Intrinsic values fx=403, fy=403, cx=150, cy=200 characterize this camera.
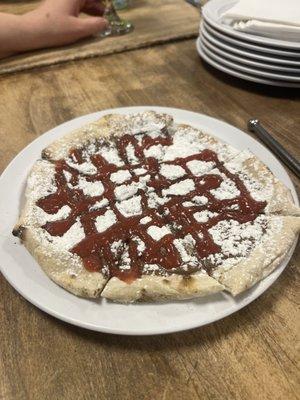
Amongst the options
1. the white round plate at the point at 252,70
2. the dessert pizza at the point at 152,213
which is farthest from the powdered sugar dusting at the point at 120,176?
the white round plate at the point at 252,70

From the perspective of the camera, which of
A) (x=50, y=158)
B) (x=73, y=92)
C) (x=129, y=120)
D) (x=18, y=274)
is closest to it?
(x=18, y=274)

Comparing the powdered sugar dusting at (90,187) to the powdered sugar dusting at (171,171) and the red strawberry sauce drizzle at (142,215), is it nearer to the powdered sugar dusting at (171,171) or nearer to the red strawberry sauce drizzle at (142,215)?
the red strawberry sauce drizzle at (142,215)

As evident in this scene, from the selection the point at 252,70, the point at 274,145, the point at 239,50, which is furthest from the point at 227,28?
the point at 274,145

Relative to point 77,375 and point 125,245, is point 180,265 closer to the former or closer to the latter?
point 125,245

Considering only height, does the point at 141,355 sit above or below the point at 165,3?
below

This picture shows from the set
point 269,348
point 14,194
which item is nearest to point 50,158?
point 14,194

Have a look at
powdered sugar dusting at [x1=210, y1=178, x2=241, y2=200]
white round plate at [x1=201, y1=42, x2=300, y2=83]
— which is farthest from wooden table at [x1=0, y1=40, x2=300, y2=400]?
white round plate at [x1=201, y1=42, x2=300, y2=83]
